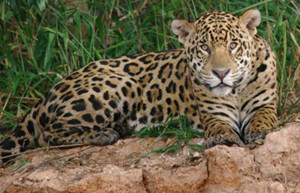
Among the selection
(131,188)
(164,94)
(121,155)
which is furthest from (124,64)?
(131,188)

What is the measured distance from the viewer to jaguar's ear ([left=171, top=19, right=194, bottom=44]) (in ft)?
23.0

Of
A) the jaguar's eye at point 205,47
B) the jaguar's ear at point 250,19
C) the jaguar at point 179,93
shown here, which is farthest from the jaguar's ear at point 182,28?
the jaguar's ear at point 250,19

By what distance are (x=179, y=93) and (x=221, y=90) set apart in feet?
3.42

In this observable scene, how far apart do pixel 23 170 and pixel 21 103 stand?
206cm

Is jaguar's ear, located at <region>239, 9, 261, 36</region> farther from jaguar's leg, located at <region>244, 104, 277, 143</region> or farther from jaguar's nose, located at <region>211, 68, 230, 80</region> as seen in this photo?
jaguar's leg, located at <region>244, 104, 277, 143</region>

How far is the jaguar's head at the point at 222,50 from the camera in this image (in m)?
6.41

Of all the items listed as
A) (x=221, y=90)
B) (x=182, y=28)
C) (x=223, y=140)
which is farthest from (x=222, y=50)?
(x=223, y=140)

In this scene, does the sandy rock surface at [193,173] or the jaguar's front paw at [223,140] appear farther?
the jaguar's front paw at [223,140]

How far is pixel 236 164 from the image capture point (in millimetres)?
5848

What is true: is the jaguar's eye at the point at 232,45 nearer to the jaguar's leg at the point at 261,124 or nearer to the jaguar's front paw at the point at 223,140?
the jaguar's leg at the point at 261,124

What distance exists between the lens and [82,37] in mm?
9016

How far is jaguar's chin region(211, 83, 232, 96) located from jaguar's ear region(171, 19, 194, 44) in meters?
0.83

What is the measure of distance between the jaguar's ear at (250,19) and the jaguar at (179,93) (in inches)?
0.4

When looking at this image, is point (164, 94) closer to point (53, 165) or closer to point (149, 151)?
point (149, 151)
